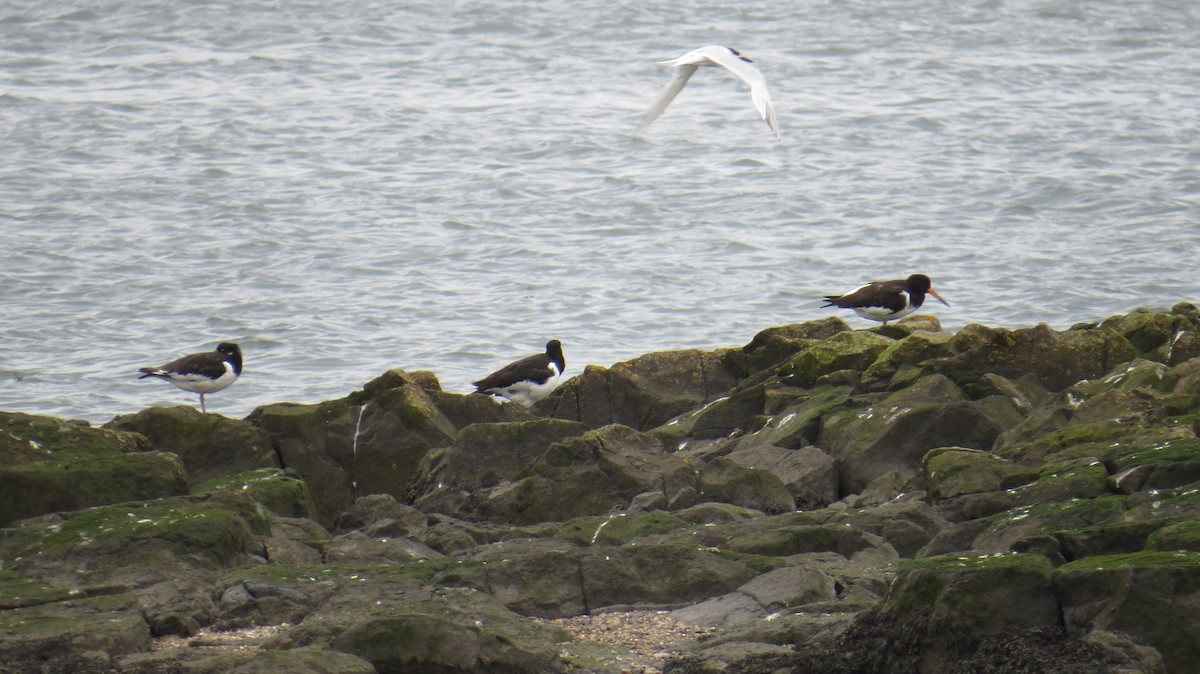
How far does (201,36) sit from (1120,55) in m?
24.0

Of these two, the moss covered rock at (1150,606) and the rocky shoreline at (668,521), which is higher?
the moss covered rock at (1150,606)

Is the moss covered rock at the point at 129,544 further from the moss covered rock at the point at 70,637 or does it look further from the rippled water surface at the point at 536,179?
the rippled water surface at the point at 536,179

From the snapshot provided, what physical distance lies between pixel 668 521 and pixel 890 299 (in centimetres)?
681

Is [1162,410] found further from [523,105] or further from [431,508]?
[523,105]

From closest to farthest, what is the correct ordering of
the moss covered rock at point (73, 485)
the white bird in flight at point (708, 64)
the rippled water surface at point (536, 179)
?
the moss covered rock at point (73, 485), the white bird in flight at point (708, 64), the rippled water surface at point (536, 179)

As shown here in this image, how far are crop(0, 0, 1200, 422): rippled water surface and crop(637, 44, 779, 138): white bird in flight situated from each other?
6637 millimetres

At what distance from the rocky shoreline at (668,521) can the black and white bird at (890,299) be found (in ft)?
5.25

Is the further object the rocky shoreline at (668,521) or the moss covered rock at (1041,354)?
the moss covered rock at (1041,354)

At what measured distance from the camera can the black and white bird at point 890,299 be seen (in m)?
15.2

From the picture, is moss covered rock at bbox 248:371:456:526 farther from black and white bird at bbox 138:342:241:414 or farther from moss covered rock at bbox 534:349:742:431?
black and white bird at bbox 138:342:241:414

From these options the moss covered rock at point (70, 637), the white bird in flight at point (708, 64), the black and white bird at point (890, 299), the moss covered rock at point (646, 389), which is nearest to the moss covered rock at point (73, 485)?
the moss covered rock at point (70, 637)

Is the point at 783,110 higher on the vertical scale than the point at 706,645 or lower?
lower

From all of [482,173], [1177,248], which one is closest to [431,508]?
[1177,248]

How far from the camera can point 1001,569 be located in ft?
20.2
